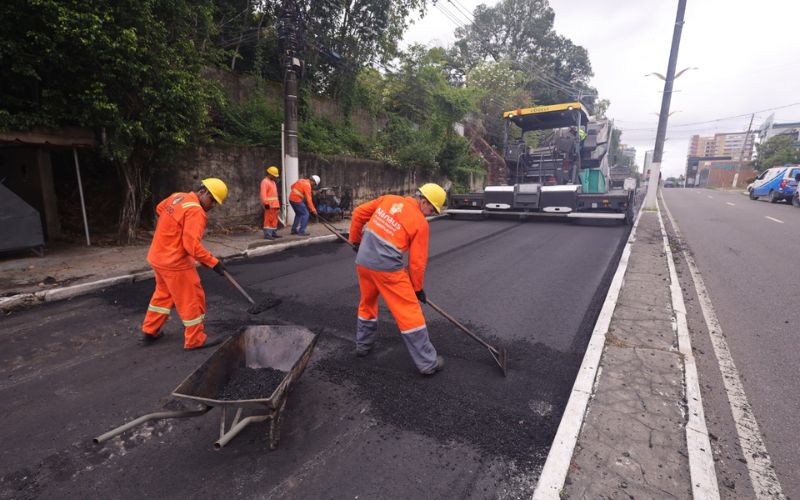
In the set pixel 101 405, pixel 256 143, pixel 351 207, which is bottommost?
pixel 101 405

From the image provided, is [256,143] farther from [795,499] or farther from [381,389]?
[795,499]

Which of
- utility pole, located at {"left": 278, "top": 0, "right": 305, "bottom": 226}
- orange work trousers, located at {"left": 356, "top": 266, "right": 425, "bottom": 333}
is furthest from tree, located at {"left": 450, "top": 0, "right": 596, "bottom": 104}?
orange work trousers, located at {"left": 356, "top": 266, "right": 425, "bottom": 333}

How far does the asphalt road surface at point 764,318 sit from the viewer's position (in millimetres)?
2365

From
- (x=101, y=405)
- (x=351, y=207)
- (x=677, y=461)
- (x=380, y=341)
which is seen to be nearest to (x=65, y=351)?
(x=101, y=405)

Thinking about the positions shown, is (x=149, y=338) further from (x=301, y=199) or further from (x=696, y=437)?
(x=301, y=199)

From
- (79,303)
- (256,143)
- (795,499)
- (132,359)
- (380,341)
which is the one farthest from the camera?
(256,143)

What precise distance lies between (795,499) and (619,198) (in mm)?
9420

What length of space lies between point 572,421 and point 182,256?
131 inches

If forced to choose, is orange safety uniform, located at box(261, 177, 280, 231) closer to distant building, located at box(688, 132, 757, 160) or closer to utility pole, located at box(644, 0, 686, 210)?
utility pole, located at box(644, 0, 686, 210)

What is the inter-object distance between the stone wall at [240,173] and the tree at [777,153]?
37.8 m

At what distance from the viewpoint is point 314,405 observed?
8.59 ft

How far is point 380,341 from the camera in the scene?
3.63m

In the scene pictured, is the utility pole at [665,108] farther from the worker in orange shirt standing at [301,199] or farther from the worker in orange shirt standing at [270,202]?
the worker in orange shirt standing at [270,202]

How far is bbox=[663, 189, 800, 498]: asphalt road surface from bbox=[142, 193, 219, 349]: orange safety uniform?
407 cm
